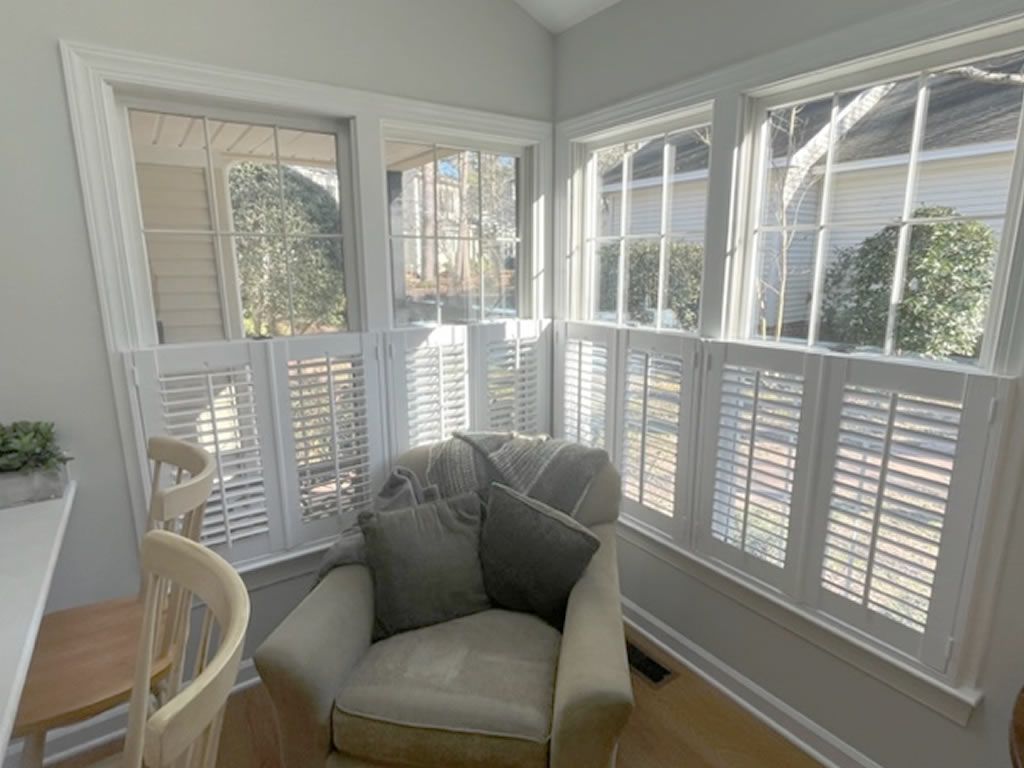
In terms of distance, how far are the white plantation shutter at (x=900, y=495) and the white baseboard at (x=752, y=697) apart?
16.0 inches

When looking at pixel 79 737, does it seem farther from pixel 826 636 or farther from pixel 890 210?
pixel 890 210

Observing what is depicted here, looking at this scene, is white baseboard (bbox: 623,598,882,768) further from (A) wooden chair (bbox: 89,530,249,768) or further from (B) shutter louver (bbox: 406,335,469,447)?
(A) wooden chair (bbox: 89,530,249,768)

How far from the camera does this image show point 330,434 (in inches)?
80.1

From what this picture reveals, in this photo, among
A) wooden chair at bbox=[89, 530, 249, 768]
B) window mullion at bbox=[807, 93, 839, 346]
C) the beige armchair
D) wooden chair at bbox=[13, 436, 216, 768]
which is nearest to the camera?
wooden chair at bbox=[89, 530, 249, 768]

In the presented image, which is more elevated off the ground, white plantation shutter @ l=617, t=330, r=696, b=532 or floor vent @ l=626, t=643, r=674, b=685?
white plantation shutter @ l=617, t=330, r=696, b=532

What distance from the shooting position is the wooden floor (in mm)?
1682

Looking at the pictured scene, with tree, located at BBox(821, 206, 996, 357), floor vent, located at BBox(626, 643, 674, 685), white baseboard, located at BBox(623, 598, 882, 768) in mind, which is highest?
tree, located at BBox(821, 206, 996, 357)

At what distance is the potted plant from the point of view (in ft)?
4.75

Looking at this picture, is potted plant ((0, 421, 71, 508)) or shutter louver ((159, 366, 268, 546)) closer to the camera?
potted plant ((0, 421, 71, 508))

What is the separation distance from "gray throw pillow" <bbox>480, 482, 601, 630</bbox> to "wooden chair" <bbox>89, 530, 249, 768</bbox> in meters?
0.87

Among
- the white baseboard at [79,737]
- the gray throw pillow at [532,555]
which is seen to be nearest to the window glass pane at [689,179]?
the gray throw pillow at [532,555]

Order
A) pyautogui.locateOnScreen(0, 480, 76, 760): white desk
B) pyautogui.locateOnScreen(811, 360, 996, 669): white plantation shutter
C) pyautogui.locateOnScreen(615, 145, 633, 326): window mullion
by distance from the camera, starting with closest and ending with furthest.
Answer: pyautogui.locateOnScreen(0, 480, 76, 760): white desk → pyautogui.locateOnScreen(811, 360, 996, 669): white plantation shutter → pyautogui.locateOnScreen(615, 145, 633, 326): window mullion

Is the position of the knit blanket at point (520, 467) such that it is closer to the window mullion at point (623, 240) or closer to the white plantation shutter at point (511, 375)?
the white plantation shutter at point (511, 375)

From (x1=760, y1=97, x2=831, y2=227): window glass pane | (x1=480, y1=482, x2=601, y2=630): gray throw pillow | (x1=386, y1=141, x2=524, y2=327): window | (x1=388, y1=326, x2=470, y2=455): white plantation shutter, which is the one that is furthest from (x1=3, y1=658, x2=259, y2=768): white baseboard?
(x1=760, y1=97, x2=831, y2=227): window glass pane
